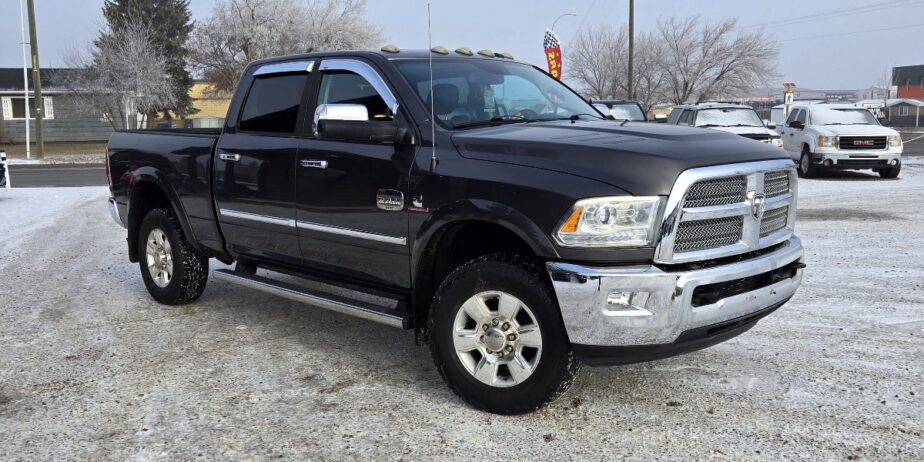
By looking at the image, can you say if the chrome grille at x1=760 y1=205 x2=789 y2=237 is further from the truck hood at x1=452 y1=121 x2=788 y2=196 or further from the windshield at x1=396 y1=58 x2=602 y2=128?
the windshield at x1=396 y1=58 x2=602 y2=128

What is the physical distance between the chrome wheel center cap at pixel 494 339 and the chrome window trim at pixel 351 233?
0.78 meters

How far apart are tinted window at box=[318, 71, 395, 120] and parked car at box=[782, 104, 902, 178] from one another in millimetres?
15485

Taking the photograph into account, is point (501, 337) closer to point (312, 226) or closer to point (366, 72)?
point (312, 226)

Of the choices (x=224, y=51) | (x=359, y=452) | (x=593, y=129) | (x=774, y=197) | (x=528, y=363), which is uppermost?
(x=224, y=51)

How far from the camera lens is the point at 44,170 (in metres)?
25.5

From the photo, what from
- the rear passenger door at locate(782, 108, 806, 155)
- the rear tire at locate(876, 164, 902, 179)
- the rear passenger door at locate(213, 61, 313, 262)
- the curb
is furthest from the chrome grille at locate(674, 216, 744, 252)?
the curb

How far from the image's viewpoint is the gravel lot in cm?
373

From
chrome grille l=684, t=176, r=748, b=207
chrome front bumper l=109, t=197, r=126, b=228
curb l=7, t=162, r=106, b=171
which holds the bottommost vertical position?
curb l=7, t=162, r=106, b=171

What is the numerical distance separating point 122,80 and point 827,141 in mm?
32661

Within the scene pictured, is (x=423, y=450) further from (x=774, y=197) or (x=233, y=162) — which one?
(x=233, y=162)

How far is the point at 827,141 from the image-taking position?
1780cm

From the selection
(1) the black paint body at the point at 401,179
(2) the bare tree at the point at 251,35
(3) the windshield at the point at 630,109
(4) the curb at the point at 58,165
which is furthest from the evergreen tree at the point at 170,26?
(1) the black paint body at the point at 401,179

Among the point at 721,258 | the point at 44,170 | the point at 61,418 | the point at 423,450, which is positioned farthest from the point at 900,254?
the point at 44,170

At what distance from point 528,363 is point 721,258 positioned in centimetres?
108
